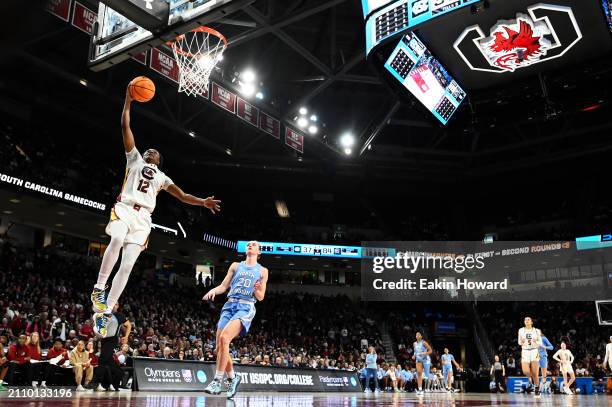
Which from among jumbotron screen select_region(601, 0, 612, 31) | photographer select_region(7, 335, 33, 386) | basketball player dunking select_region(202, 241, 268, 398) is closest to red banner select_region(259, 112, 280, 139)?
photographer select_region(7, 335, 33, 386)

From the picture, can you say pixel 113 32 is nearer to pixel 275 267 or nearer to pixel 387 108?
pixel 387 108

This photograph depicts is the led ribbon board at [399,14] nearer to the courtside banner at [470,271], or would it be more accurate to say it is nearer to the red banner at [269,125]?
the red banner at [269,125]

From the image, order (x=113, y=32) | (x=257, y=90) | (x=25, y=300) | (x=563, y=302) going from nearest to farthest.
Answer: (x=113, y=32) → (x=25, y=300) → (x=257, y=90) → (x=563, y=302)

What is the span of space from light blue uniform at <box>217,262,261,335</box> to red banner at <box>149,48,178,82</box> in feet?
35.1

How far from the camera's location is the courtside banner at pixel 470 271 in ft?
106

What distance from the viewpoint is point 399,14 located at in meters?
10.6

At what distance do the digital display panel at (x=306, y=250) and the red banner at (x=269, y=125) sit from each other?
10508 millimetres

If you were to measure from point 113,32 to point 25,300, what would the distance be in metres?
14.3

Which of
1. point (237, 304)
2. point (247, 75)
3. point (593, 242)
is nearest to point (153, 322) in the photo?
point (247, 75)

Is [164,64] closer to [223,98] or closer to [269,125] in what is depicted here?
[223,98]

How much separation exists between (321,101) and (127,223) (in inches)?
945

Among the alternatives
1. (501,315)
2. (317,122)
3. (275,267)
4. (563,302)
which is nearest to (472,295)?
(501,315)

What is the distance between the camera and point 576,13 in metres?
12.2

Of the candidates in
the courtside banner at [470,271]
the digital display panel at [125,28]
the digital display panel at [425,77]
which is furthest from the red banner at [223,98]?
the courtside banner at [470,271]
